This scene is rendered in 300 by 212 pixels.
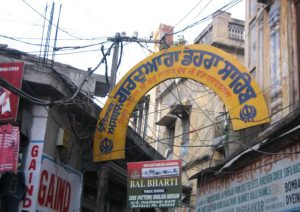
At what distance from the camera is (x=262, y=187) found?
9.05m

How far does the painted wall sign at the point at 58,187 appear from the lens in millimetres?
10227

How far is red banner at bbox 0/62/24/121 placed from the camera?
9656 millimetres

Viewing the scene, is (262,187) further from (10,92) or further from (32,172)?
(10,92)

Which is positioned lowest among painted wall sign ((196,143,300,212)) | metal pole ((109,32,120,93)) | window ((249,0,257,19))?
painted wall sign ((196,143,300,212))

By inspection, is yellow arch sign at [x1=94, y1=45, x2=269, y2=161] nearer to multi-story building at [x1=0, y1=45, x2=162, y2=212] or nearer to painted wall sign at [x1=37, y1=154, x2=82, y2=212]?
multi-story building at [x1=0, y1=45, x2=162, y2=212]

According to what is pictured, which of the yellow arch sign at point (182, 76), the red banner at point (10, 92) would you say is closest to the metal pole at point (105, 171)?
the yellow arch sign at point (182, 76)

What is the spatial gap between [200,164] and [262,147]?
855 centimetres

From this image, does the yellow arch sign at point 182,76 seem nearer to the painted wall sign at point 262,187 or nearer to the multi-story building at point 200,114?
the painted wall sign at point 262,187

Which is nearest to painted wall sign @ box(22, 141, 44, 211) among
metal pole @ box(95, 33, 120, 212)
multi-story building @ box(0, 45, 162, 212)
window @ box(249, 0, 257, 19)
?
multi-story building @ box(0, 45, 162, 212)

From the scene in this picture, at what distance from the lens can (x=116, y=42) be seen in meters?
12.0

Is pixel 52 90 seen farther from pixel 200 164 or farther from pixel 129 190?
pixel 200 164

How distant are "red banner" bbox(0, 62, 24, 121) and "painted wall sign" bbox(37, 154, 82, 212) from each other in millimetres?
1180

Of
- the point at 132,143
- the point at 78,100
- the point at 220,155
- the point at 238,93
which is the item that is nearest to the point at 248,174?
the point at 238,93

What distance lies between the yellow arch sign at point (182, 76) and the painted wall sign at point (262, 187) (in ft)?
3.68
